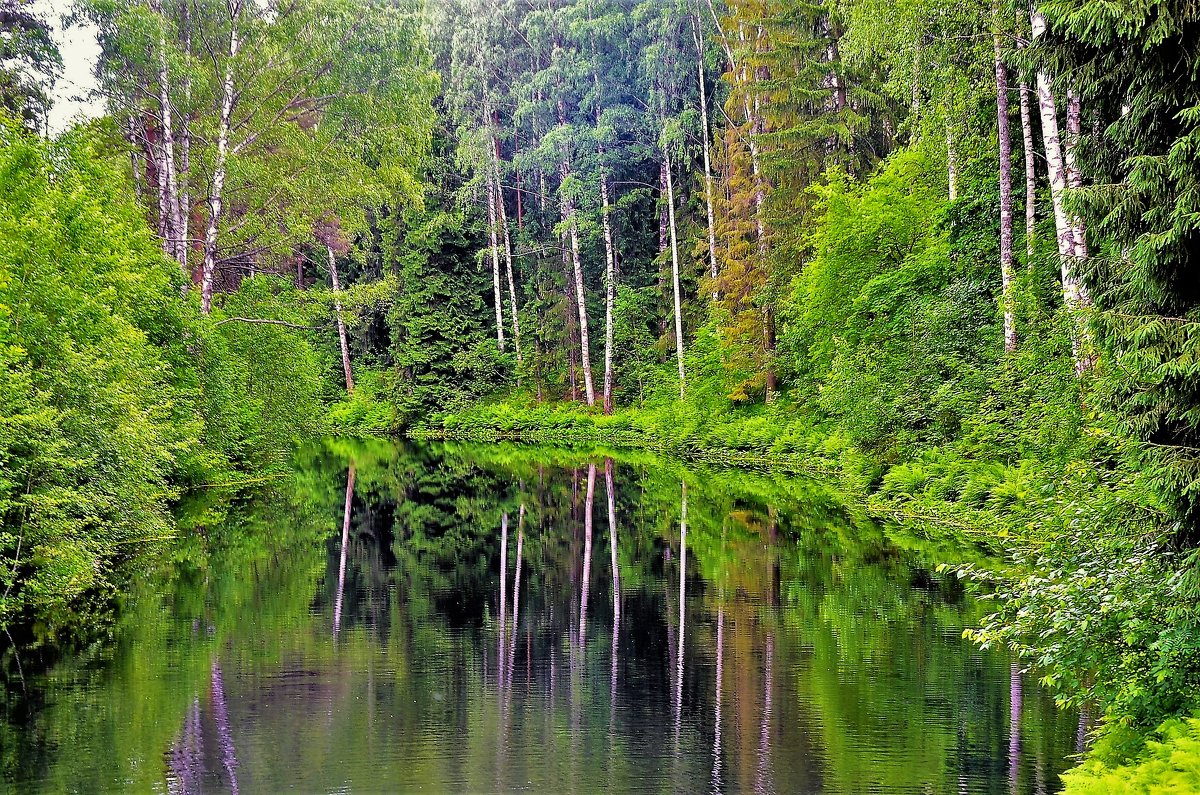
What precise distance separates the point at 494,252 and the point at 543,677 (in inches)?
1538

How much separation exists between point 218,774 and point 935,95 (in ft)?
51.7

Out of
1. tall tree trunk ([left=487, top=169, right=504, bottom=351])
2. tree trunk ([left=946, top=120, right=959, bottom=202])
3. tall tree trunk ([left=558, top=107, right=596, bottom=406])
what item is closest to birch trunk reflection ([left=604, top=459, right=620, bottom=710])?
tree trunk ([left=946, top=120, right=959, bottom=202])

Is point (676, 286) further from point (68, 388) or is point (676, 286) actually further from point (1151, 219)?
Answer: point (1151, 219)

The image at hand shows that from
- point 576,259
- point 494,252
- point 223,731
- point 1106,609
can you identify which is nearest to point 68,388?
→ point 223,731

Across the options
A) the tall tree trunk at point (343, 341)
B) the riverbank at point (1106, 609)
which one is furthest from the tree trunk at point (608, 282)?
the riverbank at point (1106, 609)

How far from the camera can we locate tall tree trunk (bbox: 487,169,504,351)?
47.9 m

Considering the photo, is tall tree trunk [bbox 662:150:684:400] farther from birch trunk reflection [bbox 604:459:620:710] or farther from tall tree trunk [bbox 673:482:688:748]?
tall tree trunk [bbox 673:482:688:748]

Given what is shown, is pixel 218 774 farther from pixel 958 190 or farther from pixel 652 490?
pixel 958 190

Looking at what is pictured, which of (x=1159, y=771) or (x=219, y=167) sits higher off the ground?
(x=219, y=167)

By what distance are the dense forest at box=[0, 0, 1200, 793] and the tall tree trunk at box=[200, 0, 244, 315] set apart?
94mm

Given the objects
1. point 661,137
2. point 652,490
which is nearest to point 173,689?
point 652,490

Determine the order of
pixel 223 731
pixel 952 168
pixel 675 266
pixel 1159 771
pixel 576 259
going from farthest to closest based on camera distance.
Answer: pixel 576 259 < pixel 675 266 < pixel 952 168 < pixel 223 731 < pixel 1159 771

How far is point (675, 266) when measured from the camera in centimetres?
3881

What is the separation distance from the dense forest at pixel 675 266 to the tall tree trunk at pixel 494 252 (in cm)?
29
